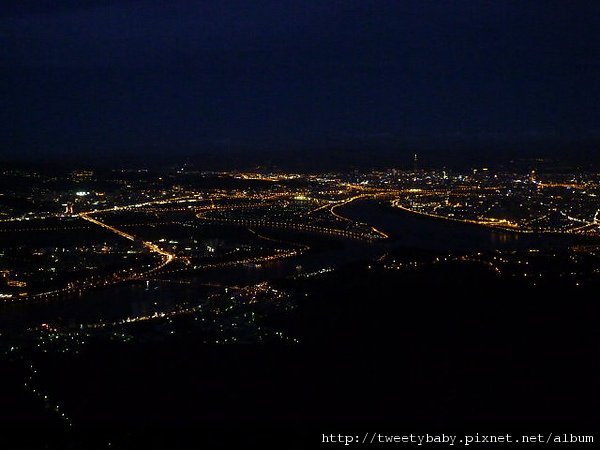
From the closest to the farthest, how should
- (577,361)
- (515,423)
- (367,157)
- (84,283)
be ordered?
(515,423) < (577,361) < (84,283) < (367,157)

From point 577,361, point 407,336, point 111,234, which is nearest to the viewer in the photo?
point 577,361

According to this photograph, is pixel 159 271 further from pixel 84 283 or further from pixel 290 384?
pixel 290 384

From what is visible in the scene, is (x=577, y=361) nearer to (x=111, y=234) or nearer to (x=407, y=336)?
(x=407, y=336)

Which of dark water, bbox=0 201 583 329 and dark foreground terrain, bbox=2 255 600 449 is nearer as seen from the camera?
dark foreground terrain, bbox=2 255 600 449

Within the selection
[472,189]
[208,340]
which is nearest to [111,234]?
[208,340]

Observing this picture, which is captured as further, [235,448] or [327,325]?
[327,325]

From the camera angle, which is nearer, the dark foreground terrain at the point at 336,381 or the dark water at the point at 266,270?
the dark foreground terrain at the point at 336,381

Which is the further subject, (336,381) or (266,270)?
(266,270)
